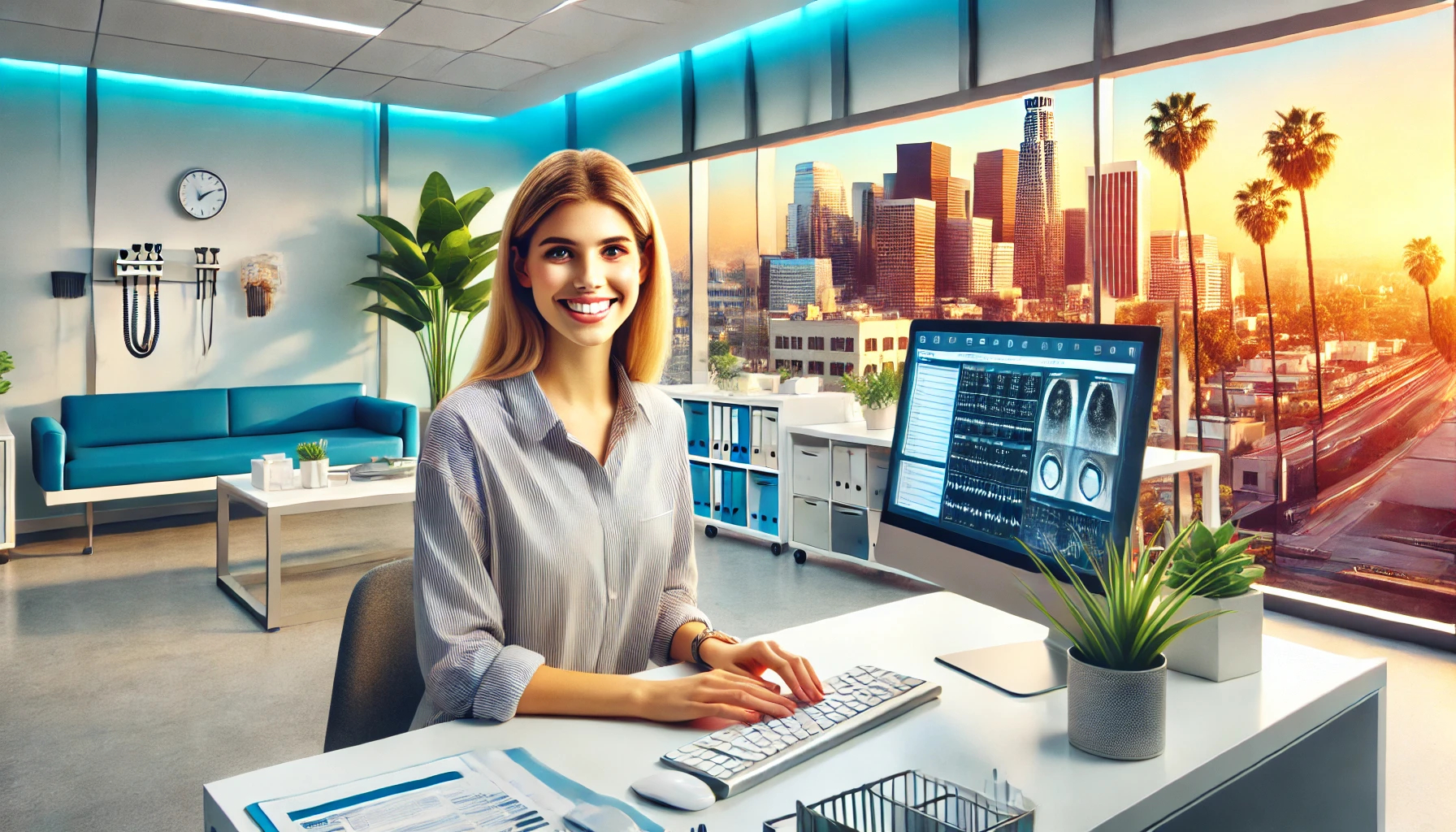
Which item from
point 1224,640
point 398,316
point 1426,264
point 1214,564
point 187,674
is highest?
point 398,316

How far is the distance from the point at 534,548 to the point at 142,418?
236 inches

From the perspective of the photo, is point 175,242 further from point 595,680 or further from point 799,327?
point 595,680

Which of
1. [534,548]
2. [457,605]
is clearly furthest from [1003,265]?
[457,605]

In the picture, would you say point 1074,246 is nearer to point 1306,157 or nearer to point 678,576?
point 1306,157

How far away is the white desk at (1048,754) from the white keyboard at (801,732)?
0.01 meters

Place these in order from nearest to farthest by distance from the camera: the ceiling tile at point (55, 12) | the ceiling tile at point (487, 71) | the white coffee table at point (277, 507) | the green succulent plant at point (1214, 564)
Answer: the green succulent plant at point (1214, 564) → the white coffee table at point (277, 507) → the ceiling tile at point (55, 12) → the ceiling tile at point (487, 71)

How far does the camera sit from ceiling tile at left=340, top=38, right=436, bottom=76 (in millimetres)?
5645

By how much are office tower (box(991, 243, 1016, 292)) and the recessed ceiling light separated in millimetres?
3650

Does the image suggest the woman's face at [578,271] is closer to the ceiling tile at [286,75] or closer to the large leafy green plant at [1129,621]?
the large leafy green plant at [1129,621]

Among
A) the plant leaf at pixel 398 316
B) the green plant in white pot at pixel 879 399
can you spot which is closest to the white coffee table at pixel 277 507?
the green plant in white pot at pixel 879 399

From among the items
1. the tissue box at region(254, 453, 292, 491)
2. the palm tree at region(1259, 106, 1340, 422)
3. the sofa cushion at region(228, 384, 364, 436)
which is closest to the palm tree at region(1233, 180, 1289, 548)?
the palm tree at region(1259, 106, 1340, 422)

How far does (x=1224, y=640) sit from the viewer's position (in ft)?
4.11

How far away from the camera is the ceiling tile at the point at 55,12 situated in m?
4.74

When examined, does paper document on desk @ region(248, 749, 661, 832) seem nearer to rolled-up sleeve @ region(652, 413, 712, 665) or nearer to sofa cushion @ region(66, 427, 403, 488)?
rolled-up sleeve @ region(652, 413, 712, 665)
